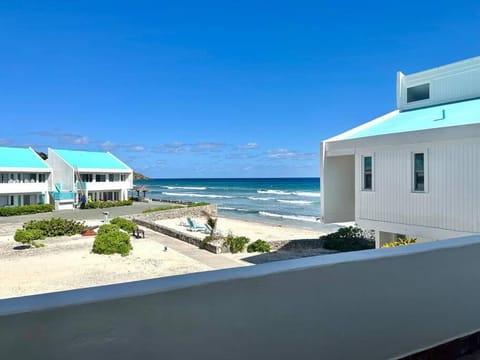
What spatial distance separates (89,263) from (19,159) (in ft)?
89.5

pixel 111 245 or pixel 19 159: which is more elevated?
pixel 19 159

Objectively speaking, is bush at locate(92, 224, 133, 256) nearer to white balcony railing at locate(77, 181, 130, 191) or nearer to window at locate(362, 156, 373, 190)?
window at locate(362, 156, 373, 190)

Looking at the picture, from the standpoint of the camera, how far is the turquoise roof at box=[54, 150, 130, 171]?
39750mm

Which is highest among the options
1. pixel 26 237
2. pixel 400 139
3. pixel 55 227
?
pixel 400 139

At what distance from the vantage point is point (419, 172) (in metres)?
8.65

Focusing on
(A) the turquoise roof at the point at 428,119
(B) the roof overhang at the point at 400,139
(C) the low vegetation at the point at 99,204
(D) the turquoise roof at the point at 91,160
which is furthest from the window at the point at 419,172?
(D) the turquoise roof at the point at 91,160

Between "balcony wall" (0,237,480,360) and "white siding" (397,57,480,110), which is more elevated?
"white siding" (397,57,480,110)

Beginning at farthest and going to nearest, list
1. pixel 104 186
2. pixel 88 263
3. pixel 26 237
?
pixel 104 186 < pixel 26 237 < pixel 88 263

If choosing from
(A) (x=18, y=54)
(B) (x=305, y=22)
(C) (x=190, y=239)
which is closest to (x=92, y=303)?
(C) (x=190, y=239)

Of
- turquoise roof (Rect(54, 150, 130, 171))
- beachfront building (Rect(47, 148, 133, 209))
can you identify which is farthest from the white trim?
turquoise roof (Rect(54, 150, 130, 171))

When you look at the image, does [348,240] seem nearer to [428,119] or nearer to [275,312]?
[428,119]

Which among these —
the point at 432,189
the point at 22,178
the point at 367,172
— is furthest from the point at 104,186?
the point at 432,189

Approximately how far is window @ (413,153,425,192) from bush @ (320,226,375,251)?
31.2 ft

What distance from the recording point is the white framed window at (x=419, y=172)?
8.45m
